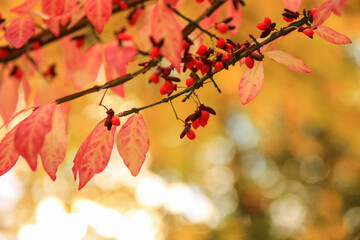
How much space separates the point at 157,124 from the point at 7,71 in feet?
3.80

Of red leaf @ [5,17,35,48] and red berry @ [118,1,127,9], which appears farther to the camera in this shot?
red berry @ [118,1,127,9]

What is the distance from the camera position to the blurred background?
2070mm

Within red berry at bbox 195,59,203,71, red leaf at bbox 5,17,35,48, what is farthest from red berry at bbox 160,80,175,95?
red leaf at bbox 5,17,35,48

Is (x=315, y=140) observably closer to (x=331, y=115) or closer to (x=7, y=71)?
(x=331, y=115)

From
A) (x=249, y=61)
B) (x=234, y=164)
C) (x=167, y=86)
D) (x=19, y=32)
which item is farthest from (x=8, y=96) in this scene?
(x=234, y=164)

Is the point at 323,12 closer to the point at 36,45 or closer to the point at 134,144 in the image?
the point at 134,144

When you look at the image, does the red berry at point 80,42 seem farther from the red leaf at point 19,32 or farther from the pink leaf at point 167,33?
the pink leaf at point 167,33

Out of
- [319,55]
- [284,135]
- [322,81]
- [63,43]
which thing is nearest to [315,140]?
[284,135]

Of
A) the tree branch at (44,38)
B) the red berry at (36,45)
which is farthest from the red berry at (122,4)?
the red berry at (36,45)

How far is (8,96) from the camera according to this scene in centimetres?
114

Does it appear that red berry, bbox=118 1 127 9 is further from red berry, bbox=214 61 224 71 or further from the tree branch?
red berry, bbox=214 61 224 71

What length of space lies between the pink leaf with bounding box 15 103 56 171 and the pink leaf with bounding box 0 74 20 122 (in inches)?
21.6

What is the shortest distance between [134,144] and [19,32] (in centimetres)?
34

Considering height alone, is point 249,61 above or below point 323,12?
below
